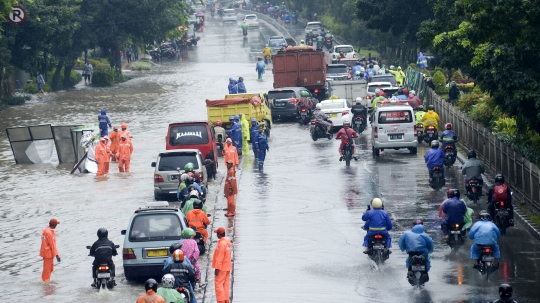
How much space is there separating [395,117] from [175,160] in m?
9.25

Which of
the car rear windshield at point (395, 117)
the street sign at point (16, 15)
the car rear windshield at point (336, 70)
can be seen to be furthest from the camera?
the car rear windshield at point (336, 70)

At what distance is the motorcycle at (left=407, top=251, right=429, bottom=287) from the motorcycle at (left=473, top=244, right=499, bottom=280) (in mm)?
1164

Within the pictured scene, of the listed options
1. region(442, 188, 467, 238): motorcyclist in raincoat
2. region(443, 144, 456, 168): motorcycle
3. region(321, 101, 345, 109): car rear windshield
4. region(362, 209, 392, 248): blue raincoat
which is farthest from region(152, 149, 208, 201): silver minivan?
region(321, 101, 345, 109): car rear windshield

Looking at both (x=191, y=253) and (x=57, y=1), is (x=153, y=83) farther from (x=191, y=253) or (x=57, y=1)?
(x=191, y=253)

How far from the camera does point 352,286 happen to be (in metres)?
18.8

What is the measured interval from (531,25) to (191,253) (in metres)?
10.1

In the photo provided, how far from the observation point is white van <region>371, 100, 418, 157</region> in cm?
3481

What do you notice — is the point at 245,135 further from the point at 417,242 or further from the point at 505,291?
the point at 505,291

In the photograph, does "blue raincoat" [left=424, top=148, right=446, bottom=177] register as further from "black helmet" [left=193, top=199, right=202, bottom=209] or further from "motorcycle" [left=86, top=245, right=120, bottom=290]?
"motorcycle" [left=86, top=245, right=120, bottom=290]

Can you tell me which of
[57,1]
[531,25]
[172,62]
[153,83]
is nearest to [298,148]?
[531,25]

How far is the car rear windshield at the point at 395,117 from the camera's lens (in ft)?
115

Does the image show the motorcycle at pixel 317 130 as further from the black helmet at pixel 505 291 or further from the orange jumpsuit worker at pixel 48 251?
the black helmet at pixel 505 291

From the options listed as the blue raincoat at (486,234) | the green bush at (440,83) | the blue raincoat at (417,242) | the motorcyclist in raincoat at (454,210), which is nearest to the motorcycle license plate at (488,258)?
the blue raincoat at (486,234)

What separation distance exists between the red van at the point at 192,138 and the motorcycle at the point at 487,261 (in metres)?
14.4
